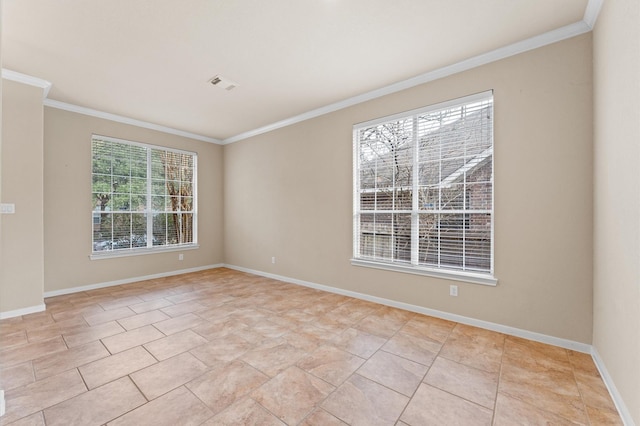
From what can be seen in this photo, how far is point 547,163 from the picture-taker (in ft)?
8.48

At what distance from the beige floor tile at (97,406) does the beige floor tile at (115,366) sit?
113mm

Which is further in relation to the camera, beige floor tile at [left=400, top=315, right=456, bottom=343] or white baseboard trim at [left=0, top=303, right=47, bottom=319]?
white baseboard trim at [left=0, top=303, right=47, bottom=319]

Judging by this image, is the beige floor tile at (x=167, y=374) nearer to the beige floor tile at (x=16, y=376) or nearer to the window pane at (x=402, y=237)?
the beige floor tile at (x=16, y=376)

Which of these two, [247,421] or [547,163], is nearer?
[247,421]

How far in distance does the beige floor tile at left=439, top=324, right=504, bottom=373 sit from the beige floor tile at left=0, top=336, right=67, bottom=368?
343 cm

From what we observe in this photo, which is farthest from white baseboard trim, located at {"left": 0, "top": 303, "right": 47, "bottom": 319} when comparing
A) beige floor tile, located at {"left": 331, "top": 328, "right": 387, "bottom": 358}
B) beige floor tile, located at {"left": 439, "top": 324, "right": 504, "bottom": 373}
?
beige floor tile, located at {"left": 439, "top": 324, "right": 504, "bottom": 373}

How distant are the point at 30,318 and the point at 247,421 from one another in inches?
131

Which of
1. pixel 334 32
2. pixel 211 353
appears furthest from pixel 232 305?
pixel 334 32

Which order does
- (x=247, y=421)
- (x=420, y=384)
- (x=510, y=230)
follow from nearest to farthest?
(x=247, y=421), (x=420, y=384), (x=510, y=230)

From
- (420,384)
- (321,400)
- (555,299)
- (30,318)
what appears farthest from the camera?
(30,318)

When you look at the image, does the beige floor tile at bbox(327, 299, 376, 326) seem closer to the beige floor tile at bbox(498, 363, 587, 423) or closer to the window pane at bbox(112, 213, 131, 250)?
the beige floor tile at bbox(498, 363, 587, 423)

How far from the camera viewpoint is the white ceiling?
2225mm

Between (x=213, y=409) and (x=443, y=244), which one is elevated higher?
(x=443, y=244)

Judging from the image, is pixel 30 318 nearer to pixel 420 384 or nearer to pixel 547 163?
pixel 420 384
